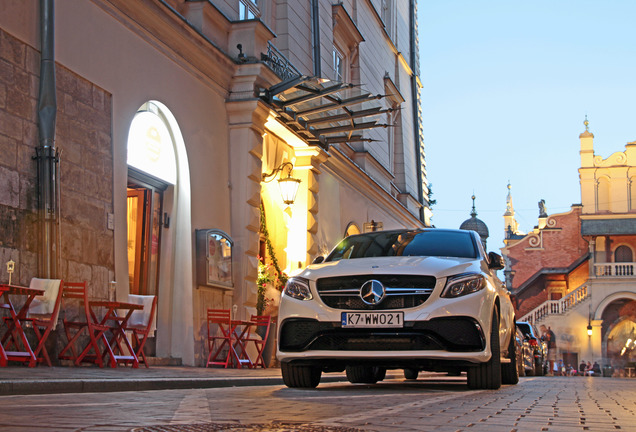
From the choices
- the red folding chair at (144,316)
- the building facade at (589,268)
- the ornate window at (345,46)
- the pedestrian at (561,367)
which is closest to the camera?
the red folding chair at (144,316)

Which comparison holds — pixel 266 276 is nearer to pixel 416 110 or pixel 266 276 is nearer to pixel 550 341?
pixel 416 110

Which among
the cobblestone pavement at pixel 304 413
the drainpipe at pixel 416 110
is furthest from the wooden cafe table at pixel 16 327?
the drainpipe at pixel 416 110

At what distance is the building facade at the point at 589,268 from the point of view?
54.8 meters

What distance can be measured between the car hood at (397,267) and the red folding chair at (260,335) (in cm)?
725

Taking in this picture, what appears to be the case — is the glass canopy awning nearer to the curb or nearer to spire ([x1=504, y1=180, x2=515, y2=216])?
the curb

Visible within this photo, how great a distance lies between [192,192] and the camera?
14.8 metres

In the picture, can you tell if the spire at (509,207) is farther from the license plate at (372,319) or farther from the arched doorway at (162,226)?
the license plate at (372,319)

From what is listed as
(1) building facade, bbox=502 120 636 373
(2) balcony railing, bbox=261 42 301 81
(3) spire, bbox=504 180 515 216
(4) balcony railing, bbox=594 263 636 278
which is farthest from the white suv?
(3) spire, bbox=504 180 515 216

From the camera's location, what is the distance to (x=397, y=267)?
8.30 metres

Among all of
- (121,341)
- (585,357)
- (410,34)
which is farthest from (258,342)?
(585,357)

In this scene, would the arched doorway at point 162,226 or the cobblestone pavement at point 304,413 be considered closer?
the cobblestone pavement at point 304,413

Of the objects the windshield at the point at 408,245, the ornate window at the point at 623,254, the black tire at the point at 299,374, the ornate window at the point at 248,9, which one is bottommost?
the black tire at the point at 299,374

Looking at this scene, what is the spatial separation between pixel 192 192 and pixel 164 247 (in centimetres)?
98

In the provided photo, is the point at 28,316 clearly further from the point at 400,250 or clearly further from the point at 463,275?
the point at 463,275
